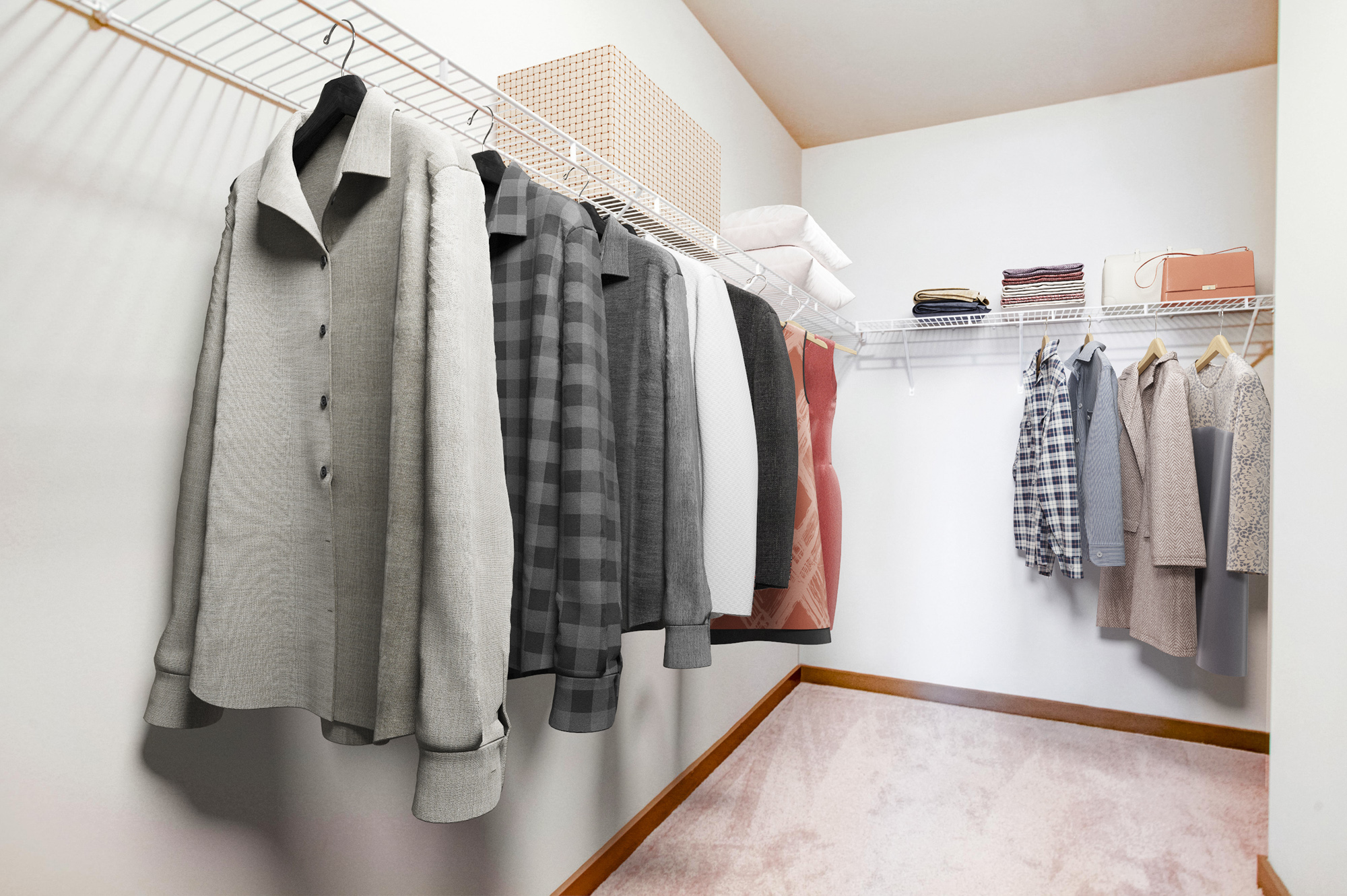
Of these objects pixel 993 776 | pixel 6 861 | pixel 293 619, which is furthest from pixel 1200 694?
pixel 6 861

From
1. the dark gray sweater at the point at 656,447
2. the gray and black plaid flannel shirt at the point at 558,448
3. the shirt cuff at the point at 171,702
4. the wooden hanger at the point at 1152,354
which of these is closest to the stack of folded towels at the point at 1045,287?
the wooden hanger at the point at 1152,354

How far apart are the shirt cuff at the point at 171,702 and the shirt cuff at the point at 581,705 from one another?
1.35ft

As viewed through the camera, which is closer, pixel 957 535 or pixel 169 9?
pixel 169 9

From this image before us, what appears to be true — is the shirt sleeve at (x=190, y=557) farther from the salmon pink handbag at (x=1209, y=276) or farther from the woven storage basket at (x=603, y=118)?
the salmon pink handbag at (x=1209, y=276)

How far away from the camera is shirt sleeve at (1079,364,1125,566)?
252 centimetres

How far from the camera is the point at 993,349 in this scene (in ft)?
10.3

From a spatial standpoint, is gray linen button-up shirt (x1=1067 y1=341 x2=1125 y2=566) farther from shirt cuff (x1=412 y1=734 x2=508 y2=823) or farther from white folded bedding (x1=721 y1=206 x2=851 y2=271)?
shirt cuff (x1=412 y1=734 x2=508 y2=823)

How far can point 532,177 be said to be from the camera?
56.9 inches

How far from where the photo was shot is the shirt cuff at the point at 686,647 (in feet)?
3.53

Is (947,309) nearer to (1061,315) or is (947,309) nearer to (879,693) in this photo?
(1061,315)

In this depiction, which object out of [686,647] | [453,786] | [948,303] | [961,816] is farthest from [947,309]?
[453,786]

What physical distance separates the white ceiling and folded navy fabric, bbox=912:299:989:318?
890mm

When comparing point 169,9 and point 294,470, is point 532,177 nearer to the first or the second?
point 169,9

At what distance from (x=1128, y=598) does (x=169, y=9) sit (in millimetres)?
3183
